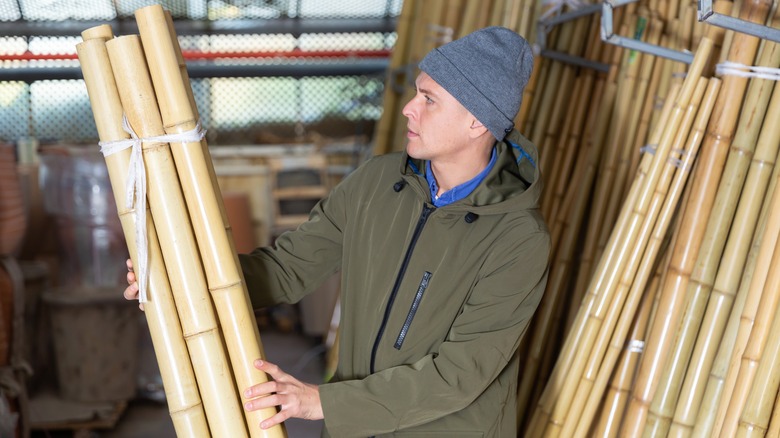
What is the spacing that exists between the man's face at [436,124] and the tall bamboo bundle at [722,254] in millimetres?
678

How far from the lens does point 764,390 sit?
177cm

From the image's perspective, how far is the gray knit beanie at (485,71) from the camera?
169 centimetres

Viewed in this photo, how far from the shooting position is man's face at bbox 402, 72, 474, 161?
1.72 m

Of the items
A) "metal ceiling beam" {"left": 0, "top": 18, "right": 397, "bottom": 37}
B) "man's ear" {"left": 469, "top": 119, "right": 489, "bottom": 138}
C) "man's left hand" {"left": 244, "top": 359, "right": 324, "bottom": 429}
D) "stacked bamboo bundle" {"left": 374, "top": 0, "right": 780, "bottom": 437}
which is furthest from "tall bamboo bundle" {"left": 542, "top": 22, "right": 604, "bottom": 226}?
"metal ceiling beam" {"left": 0, "top": 18, "right": 397, "bottom": 37}

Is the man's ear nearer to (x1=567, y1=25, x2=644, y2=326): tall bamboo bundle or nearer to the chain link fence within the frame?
(x1=567, y1=25, x2=644, y2=326): tall bamboo bundle

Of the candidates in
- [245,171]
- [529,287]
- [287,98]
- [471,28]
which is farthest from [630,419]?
[245,171]

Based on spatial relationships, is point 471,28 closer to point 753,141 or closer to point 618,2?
point 618,2

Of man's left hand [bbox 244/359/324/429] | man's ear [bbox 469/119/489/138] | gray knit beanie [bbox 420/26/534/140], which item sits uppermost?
gray knit beanie [bbox 420/26/534/140]

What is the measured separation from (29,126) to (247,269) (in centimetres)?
292

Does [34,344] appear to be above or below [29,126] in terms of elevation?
below

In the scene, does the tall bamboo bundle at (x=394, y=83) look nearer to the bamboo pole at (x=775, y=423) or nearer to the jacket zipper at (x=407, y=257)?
the jacket zipper at (x=407, y=257)

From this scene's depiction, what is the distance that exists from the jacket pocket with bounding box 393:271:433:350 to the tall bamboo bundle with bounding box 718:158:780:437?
0.71m

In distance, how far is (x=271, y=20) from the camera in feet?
15.7

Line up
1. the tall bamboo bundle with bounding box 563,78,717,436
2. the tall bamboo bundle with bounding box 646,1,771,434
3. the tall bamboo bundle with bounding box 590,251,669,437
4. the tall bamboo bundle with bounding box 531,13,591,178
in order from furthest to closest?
the tall bamboo bundle with bounding box 531,13,591,178 → the tall bamboo bundle with bounding box 590,251,669,437 → the tall bamboo bundle with bounding box 563,78,717,436 → the tall bamboo bundle with bounding box 646,1,771,434
